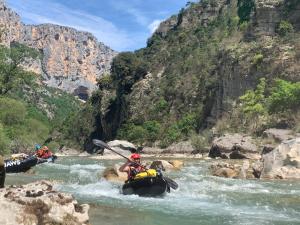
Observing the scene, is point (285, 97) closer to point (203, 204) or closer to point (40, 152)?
point (40, 152)

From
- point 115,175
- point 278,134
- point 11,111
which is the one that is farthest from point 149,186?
point 278,134

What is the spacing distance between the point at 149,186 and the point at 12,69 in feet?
85.7

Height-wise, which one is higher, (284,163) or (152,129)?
(152,129)

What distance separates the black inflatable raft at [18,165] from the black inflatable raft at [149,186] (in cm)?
1053

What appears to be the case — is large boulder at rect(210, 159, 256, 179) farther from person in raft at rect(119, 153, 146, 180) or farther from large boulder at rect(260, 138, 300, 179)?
person in raft at rect(119, 153, 146, 180)

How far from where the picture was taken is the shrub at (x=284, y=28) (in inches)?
2408

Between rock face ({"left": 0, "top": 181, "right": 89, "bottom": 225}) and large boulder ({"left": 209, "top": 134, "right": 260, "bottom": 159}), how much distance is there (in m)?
30.1

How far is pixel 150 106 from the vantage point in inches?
3346

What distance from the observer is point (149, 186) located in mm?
16047

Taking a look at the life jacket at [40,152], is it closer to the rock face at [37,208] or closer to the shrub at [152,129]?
the rock face at [37,208]

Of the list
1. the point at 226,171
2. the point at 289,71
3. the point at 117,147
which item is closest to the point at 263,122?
the point at 289,71

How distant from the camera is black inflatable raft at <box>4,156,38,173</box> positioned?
24.9 meters

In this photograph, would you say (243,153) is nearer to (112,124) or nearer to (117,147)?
(117,147)

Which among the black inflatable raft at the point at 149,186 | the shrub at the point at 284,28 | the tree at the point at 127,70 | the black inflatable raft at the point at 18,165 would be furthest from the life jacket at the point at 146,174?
the tree at the point at 127,70
